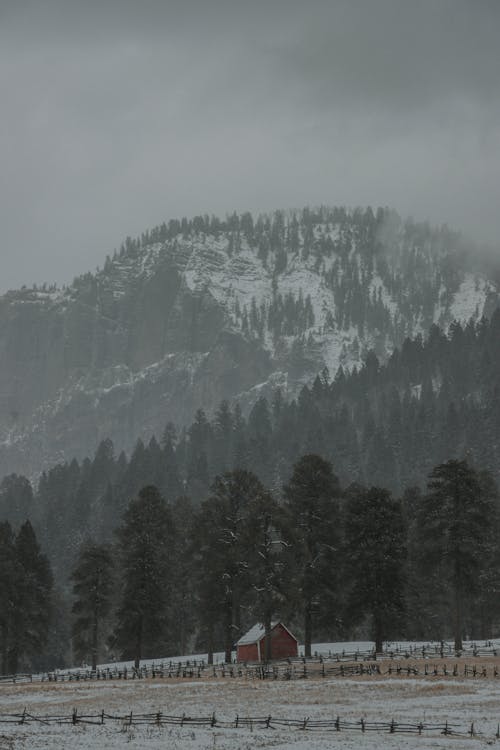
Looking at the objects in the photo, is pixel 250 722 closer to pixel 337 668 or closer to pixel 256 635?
pixel 337 668

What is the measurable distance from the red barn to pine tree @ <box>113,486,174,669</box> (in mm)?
6951

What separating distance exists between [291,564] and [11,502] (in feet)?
423

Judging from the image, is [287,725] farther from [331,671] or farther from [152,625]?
[152,625]

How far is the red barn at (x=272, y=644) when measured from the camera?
70.8 m

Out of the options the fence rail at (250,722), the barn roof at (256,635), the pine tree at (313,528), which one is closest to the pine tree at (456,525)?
the pine tree at (313,528)

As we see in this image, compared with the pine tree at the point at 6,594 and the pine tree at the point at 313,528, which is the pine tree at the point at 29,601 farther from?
the pine tree at the point at 313,528

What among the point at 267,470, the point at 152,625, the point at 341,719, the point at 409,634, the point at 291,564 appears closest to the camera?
the point at 341,719

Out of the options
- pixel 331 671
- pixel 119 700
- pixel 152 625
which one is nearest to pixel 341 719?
pixel 119 700

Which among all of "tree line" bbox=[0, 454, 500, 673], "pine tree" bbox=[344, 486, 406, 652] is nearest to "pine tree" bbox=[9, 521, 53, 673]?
"tree line" bbox=[0, 454, 500, 673]

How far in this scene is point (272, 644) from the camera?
2820 inches

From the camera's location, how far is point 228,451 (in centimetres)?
19825

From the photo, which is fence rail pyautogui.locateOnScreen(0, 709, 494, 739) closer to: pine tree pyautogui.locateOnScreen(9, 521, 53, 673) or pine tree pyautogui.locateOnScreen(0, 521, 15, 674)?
pine tree pyautogui.locateOnScreen(0, 521, 15, 674)

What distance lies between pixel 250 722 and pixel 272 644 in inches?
1245

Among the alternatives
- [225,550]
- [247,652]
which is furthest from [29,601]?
[225,550]
